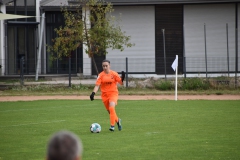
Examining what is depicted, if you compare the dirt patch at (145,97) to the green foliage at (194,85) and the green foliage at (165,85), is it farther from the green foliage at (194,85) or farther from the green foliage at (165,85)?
the green foliage at (165,85)

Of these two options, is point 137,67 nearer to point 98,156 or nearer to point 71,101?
point 71,101

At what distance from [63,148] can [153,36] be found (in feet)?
106

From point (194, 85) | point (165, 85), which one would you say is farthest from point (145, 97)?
point (194, 85)

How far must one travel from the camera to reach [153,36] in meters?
35.7

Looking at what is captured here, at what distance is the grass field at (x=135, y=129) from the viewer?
10820mm

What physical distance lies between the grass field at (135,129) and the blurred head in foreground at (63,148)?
265 inches

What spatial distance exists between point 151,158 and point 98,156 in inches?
39.3

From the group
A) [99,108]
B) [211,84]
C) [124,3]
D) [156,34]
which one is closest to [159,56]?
[156,34]

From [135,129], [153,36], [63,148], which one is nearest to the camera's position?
[63,148]

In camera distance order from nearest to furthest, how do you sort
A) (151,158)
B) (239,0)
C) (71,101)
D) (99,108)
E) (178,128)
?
(151,158)
(178,128)
(99,108)
(71,101)
(239,0)

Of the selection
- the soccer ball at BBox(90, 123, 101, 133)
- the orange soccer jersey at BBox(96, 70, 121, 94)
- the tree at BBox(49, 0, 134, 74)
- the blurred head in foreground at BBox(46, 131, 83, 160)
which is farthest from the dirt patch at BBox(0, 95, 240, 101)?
the blurred head in foreground at BBox(46, 131, 83, 160)

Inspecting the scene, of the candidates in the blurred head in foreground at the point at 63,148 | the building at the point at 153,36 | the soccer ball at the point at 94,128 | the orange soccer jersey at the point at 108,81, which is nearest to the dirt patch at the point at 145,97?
the building at the point at 153,36

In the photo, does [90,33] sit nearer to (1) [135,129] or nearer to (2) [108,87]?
(1) [135,129]

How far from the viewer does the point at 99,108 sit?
21.6 m
